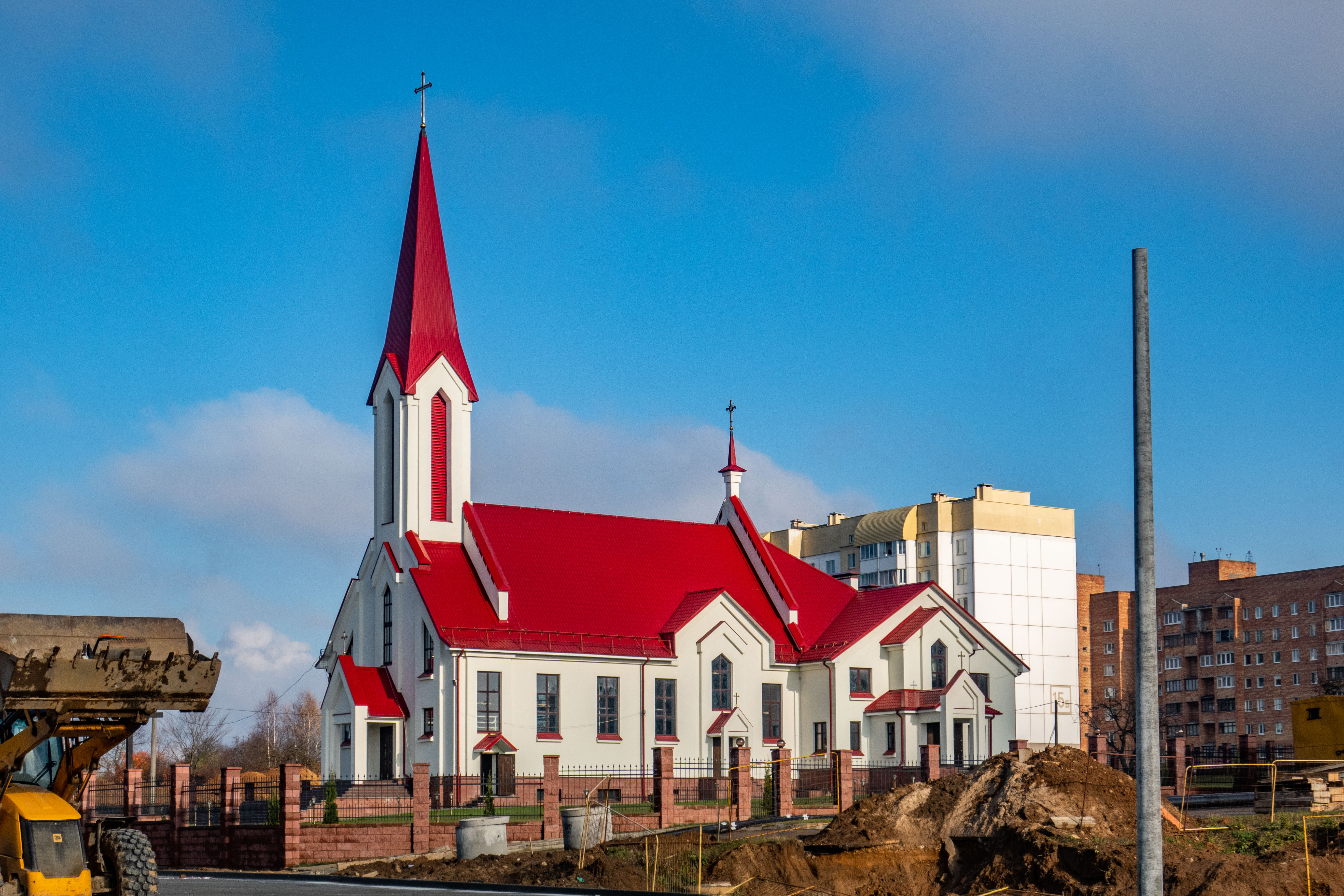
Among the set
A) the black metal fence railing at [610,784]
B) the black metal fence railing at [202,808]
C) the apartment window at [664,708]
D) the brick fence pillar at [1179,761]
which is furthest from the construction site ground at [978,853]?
the apartment window at [664,708]

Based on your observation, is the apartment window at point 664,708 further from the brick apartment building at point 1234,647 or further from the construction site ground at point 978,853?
the brick apartment building at point 1234,647

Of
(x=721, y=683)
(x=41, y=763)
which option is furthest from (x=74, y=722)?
(x=721, y=683)

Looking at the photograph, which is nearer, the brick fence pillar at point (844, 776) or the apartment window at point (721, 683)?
the brick fence pillar at point (844, 776)

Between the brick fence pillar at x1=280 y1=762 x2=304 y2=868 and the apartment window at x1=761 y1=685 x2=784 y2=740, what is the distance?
74.2 feet

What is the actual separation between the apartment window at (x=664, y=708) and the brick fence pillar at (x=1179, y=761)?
633 inches

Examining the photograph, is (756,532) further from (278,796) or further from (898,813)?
(898,813)

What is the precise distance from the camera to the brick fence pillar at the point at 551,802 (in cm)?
3231


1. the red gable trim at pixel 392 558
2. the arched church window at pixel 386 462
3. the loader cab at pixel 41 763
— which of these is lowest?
the loader cab at pixel 41 763

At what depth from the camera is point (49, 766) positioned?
14.1 m

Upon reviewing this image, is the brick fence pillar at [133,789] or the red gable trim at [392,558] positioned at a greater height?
the red gable trim at [392,558]

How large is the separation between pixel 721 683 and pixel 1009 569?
7941 centimetres

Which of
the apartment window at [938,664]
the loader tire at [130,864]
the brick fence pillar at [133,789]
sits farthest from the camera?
the apartment window at [938,664]

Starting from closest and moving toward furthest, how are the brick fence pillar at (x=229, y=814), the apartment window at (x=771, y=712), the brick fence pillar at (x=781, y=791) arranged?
the brick fence pillar at (x=229, y=814) < the brick fence pillar at (x=781, y=791) < the apartment window at (x=771, y=712)

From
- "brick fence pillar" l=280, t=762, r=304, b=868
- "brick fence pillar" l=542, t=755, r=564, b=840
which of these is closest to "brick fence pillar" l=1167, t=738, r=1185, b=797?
"brick fence pillar" l=542, t=755, r=564, b=840
